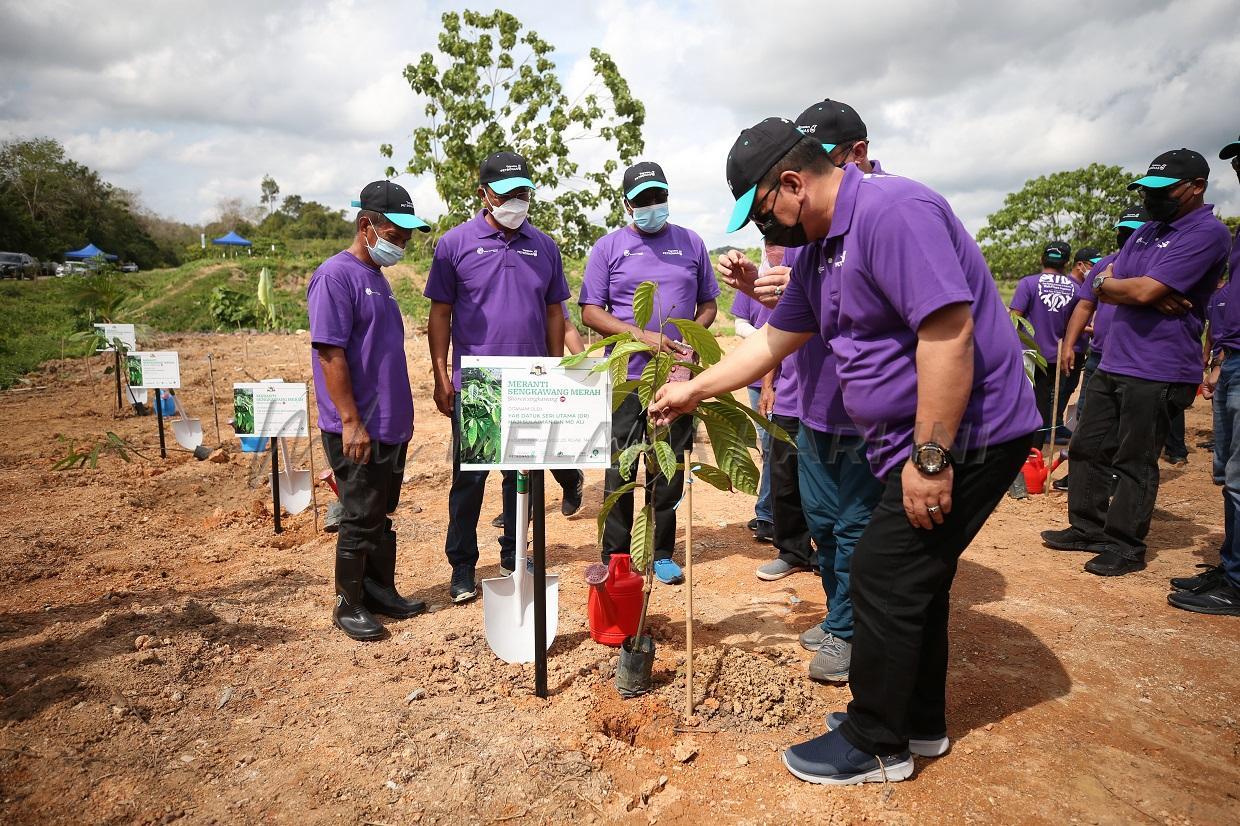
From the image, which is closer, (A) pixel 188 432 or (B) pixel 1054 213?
(A) pixel 188 432

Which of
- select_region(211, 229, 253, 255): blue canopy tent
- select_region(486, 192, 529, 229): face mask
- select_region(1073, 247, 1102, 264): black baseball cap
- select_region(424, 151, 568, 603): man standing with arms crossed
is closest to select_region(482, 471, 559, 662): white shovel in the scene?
select_region(424, 151, 568, 603): man standing with arms crossed

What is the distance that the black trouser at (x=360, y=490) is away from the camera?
3230 millimetres

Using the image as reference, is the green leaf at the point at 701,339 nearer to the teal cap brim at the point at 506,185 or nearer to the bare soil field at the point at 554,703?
the bare soil field at the point at 554,703

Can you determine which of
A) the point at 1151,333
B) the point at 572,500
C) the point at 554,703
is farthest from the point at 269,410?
the point at 1151,333

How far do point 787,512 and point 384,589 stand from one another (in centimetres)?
226

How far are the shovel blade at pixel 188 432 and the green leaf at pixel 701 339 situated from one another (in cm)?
653

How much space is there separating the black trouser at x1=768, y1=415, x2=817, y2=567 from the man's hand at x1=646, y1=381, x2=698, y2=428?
1.64 meters

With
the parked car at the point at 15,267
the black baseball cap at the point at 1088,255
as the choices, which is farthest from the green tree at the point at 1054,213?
the parked car at the point at 15,267

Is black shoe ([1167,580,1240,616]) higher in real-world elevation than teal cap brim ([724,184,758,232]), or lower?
lower

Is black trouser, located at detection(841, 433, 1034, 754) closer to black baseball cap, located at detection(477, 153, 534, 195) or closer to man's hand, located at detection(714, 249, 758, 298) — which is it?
man's hand, located at detection(714, 249, 758, 298)

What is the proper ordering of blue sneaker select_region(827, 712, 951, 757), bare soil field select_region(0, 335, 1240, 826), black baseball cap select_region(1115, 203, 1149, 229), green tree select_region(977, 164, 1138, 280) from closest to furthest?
bare soil field select_region(0, 335, 1240, 826)
blue sneaker select_region(827, 712, 951, 757)
black baseball cap select_region(1115, 203, 1149, 229)
green tree select_region(977, 164, 1138, 280)

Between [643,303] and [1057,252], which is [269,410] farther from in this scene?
[1057,252]

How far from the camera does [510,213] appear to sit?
11.9 ft

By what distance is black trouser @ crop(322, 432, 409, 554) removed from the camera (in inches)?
127
